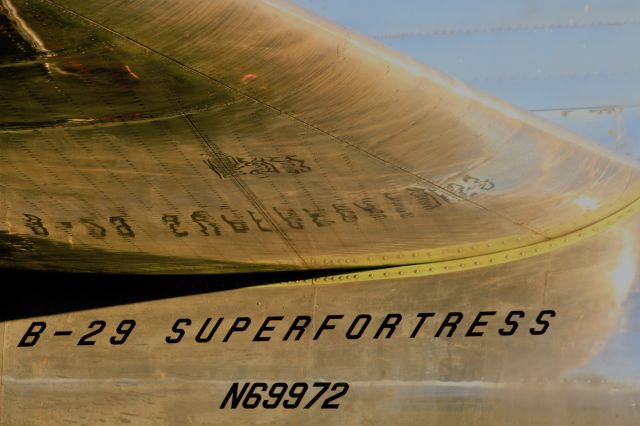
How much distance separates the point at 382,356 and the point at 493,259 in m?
0.77

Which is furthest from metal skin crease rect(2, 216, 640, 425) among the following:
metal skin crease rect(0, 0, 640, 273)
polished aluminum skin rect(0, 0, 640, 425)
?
metal skin crease rect(0, 0, 640, 273)

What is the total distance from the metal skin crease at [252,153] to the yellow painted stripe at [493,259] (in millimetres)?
48

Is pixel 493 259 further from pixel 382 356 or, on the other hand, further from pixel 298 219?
pixel 298 219

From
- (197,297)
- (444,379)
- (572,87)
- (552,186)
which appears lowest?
(197,297)

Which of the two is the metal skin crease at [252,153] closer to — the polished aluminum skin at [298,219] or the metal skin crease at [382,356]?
the polished aluminum skin at [298,219]

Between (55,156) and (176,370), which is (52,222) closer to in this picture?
(55,156)

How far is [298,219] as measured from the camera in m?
4.66

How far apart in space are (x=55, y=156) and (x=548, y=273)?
8.33 feet

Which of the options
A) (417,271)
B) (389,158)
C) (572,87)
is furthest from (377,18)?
(389,158)

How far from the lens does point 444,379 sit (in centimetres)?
520

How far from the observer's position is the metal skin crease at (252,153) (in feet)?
11.5

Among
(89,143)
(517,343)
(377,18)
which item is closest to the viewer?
(89,143)

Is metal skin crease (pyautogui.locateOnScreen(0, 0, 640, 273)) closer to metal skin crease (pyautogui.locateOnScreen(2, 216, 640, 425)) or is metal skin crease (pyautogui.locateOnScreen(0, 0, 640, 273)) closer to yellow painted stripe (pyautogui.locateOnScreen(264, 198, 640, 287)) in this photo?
yellow painted stripe (pyautogui.locateOnScreen(264, 198, 640, 287))

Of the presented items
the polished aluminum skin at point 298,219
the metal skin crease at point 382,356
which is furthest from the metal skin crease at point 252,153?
the metal skin crease at point 382,356
